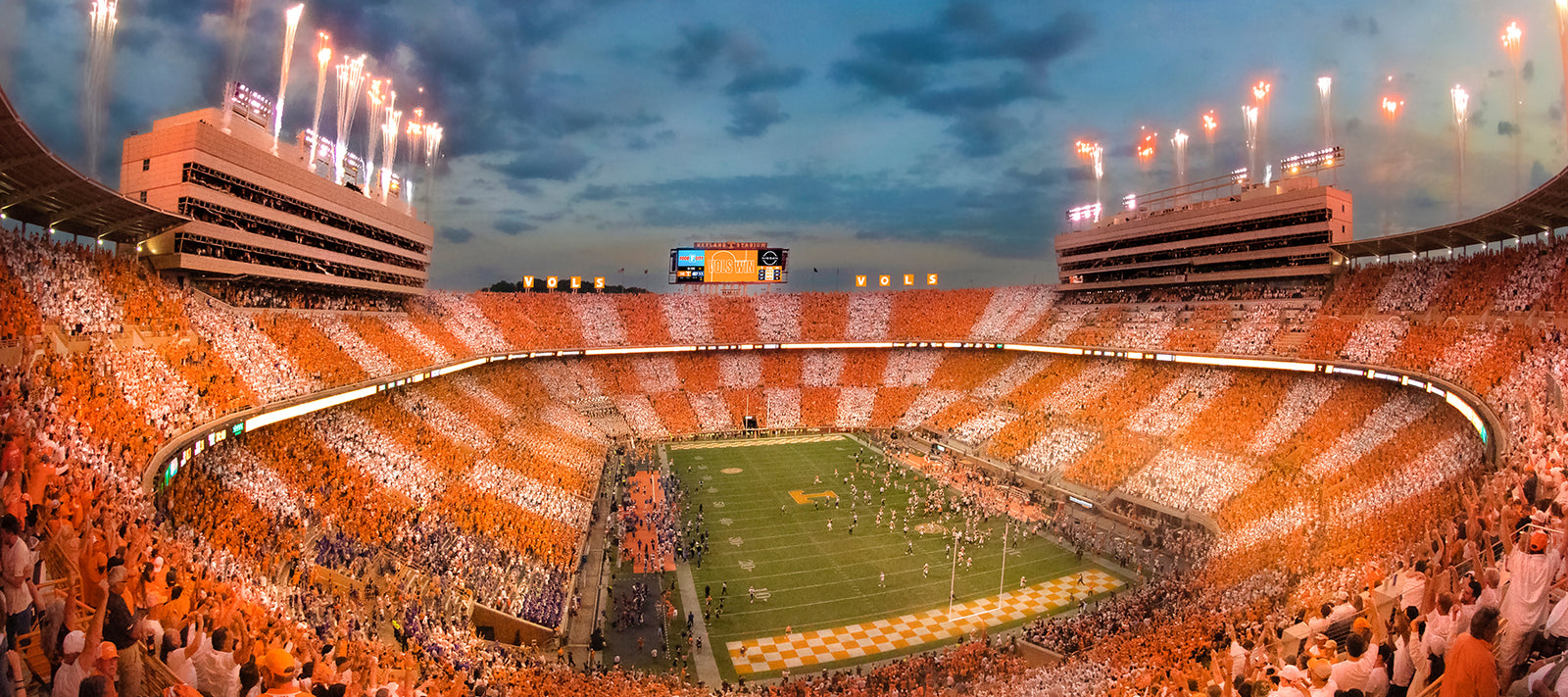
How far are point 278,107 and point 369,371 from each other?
12314 mm

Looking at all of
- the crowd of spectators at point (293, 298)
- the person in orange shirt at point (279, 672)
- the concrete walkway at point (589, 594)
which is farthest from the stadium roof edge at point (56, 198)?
the concrete walkway at point (589, 594)

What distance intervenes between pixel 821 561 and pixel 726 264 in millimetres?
37414

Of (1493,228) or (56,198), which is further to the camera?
(1493,228)

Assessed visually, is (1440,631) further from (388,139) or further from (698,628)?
(388,139)

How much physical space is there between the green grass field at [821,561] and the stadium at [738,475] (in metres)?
0.20

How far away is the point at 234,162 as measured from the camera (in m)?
29.4

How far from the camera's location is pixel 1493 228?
28.7 meters

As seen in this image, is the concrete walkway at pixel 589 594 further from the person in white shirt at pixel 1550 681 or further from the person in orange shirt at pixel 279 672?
the person in white shirt at pixel 1550 681

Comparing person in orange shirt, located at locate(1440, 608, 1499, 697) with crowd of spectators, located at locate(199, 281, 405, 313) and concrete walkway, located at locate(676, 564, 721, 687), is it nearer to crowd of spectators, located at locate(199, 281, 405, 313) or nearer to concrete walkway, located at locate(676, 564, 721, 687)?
concrete walkway, located at locate(676, 564, 721, 687)

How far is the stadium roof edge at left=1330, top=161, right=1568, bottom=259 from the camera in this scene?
73.4 feet

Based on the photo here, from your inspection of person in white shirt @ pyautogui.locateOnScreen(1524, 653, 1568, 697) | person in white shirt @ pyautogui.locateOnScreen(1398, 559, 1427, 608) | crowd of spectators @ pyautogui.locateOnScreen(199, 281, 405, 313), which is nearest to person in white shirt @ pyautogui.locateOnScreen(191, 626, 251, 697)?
person in white shirt @ pyautogui.locateOnScreen(1524, 653, 1568, 697)

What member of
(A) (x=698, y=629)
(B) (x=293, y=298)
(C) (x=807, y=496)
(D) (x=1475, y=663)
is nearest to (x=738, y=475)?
(C) (x=807, y=496)

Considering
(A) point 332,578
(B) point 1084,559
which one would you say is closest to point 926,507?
(B) point 1084,559

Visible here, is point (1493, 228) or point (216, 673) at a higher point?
point (1493, 228)
